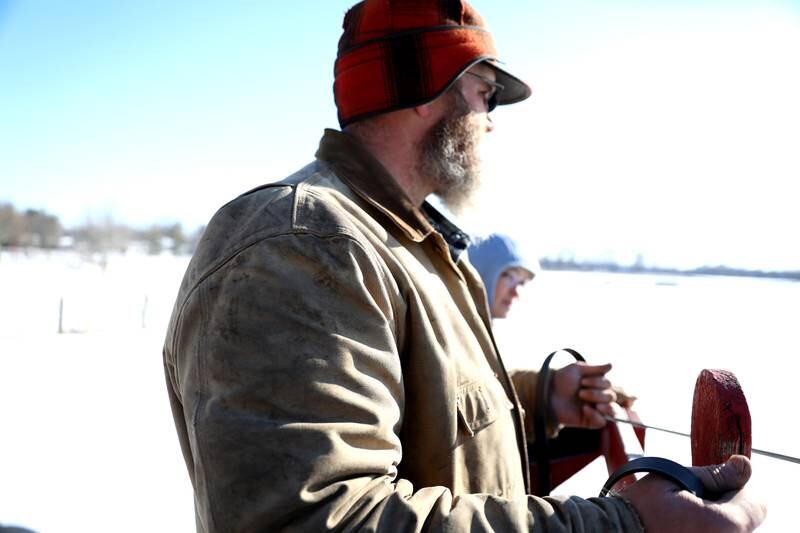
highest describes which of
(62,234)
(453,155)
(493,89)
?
(493,89)

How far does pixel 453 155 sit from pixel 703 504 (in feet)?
3.85

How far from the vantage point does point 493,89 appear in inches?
81.7

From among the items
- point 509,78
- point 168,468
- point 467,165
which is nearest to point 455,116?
point 467,165

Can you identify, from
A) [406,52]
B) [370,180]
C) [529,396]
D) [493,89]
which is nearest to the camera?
[370,180]

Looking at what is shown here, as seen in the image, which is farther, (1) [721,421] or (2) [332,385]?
(1) [721,421]

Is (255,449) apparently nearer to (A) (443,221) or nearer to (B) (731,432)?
(B) (731,432)

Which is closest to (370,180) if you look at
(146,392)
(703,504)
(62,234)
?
(703,504)

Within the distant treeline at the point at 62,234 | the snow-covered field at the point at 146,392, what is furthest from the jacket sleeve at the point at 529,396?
the distant treeline at the point at 62,234

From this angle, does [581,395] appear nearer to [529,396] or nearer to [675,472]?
[529,396]

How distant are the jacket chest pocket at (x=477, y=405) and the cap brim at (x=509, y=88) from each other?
Answer: 1.04 m

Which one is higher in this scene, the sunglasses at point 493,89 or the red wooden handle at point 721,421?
the sunglasses at point 493,89

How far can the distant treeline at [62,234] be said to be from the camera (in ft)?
279

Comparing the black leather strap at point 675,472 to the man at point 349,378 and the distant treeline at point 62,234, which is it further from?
the distant treeline at point 62,234

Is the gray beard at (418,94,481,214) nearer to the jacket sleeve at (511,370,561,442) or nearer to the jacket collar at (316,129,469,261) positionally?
the jacket collar at (316,129,469,261)
